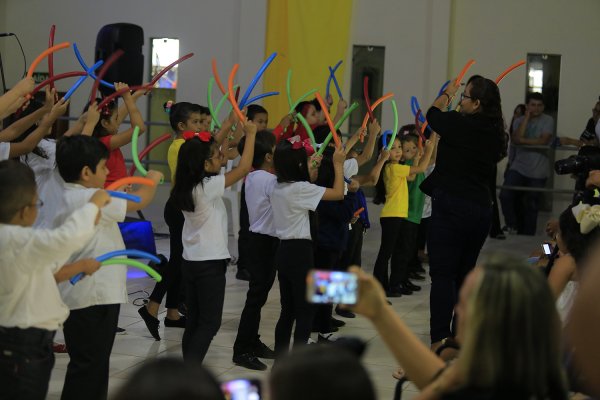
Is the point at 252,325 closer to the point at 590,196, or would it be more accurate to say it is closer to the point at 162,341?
the point at 162,341

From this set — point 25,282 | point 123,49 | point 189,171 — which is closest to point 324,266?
point 189,171

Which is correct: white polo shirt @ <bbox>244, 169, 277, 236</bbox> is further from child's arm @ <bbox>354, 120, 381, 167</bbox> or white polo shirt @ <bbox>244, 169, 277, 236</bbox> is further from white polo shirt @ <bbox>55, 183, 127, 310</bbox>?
white polo shirt @ <bbox>55, 183, 127, 310</bbox>

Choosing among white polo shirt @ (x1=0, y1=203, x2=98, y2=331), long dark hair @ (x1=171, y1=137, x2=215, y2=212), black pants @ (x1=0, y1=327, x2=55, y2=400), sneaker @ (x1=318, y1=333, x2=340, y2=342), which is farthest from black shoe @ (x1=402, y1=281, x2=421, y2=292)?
black pants @ (x1=0, y1=327, x2=55, y2=400)

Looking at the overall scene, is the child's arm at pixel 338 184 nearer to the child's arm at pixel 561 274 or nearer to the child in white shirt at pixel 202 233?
the child in white shirt at pixel 202 233

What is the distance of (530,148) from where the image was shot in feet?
32.4

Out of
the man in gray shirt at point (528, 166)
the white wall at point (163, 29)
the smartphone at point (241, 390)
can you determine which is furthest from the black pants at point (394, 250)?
the white wall at point (163, 29)

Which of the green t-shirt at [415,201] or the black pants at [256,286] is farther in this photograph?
the green t-shirt at [415,201]

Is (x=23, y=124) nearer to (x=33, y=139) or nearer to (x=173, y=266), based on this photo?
(x=33, y=139)

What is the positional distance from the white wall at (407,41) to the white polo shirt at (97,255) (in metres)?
7.69

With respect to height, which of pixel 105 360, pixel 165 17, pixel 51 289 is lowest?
pixel 105 360

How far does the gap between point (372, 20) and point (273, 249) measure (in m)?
6.73

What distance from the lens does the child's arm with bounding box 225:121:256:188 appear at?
392 centimetres

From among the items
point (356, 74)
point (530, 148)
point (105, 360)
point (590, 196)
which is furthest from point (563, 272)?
point (356, 74)

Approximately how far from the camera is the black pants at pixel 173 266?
15.7ft
